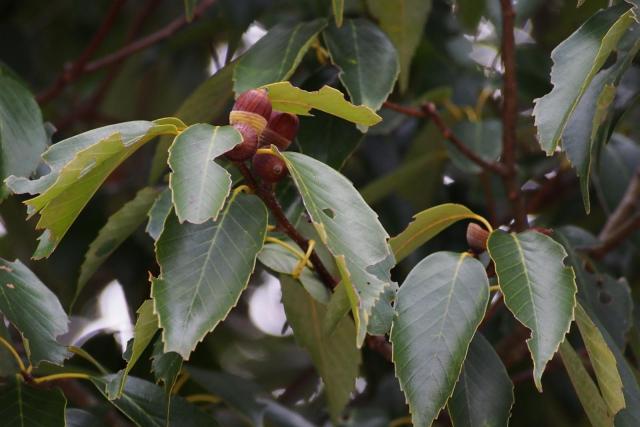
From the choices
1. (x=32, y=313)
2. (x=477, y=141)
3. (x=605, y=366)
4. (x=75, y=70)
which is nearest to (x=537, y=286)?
(x=605, y=366)

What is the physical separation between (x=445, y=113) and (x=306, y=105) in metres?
0.81

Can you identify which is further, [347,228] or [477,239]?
[477,239]

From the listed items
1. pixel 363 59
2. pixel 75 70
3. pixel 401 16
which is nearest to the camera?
pixel 363 59

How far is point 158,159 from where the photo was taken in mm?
1160

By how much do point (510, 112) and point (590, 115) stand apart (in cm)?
27

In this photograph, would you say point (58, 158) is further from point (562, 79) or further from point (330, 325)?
point (562, 79)

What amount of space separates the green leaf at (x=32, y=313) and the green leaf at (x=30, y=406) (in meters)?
0.03

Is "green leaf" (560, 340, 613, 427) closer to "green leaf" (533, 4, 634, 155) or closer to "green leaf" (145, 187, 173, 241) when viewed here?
"green leaf" (533, 4, 634, 155)

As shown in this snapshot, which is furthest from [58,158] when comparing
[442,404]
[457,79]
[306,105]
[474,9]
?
[457,79]

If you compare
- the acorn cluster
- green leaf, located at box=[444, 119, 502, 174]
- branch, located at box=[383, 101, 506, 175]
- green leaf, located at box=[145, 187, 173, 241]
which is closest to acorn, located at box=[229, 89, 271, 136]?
the acorn cluster

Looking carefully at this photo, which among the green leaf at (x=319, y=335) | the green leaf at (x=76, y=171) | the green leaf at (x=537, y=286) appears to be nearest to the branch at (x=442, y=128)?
the green leaf at (x=319, y=335)

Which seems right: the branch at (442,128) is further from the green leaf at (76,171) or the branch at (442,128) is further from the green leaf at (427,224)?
the green leaf at (76,171)

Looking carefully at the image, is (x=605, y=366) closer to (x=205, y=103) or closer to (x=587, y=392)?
(x=587, y=392)

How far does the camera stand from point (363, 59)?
1073mm
